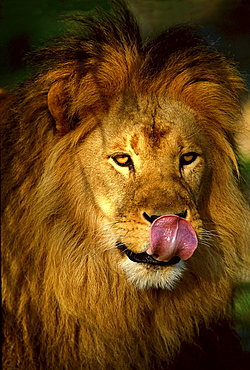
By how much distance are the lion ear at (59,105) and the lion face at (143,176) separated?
14cm

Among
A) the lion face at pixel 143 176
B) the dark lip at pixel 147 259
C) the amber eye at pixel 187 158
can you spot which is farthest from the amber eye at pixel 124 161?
the dark lip at pixel 147 259

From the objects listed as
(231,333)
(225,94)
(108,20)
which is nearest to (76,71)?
(108,20)

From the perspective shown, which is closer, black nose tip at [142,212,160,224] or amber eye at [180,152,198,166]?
black nose tip at [142,212,160,224]

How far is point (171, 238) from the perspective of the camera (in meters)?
2.64

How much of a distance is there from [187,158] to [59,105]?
66 cm

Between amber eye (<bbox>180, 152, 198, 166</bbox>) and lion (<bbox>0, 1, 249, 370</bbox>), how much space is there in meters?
0.01

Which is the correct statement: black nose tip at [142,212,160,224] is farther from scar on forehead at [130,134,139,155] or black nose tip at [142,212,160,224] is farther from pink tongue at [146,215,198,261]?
scar on forehead at [130,134,139,155]

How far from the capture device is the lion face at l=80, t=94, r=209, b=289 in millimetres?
2736

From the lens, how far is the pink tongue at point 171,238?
2.64 meters

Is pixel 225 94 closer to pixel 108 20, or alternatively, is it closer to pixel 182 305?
pixel 108 20

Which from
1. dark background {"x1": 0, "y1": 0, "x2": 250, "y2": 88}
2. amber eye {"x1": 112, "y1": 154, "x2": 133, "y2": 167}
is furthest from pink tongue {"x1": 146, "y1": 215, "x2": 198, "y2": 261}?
dark background {"x1": 0, "y1": 0, "x2": 250, "y2": 88}

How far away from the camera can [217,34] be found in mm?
4117

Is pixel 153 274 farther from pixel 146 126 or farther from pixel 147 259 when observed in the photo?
pixel 146 126

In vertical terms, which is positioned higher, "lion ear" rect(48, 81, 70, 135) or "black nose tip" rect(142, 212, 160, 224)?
"lion ear" rect(48, 81, 70, 135)
